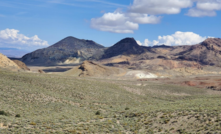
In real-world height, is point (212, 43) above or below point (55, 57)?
above

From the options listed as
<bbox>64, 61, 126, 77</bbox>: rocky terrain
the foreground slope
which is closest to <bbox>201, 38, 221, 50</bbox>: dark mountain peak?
<bbox>64, 61, 126, 77</bbox>: rocky terrain

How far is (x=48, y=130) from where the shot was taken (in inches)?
787

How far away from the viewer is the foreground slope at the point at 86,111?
68.2 ft

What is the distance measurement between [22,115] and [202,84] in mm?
60395

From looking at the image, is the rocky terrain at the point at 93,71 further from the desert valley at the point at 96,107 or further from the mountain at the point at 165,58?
the desert valley at the point at 96,107

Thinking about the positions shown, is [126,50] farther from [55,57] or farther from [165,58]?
[55,57]

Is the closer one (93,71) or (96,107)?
(96,107)

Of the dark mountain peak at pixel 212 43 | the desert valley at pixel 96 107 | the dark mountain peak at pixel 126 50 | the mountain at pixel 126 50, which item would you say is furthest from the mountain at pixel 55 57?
the desert valley at pixel 96 107

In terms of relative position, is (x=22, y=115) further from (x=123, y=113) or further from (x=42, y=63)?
(x=42, y=63)

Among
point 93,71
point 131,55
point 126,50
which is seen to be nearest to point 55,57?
point 126,50

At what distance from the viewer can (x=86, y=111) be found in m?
32.0

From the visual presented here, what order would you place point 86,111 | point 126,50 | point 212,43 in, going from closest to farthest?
point 86,111 < point 212,43 < point 126,50

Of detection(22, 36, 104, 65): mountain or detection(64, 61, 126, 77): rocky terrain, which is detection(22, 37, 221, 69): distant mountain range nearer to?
detection(22, 36, 104, 65): mountain

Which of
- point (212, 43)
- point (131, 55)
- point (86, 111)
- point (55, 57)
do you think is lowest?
point (86, 111)
